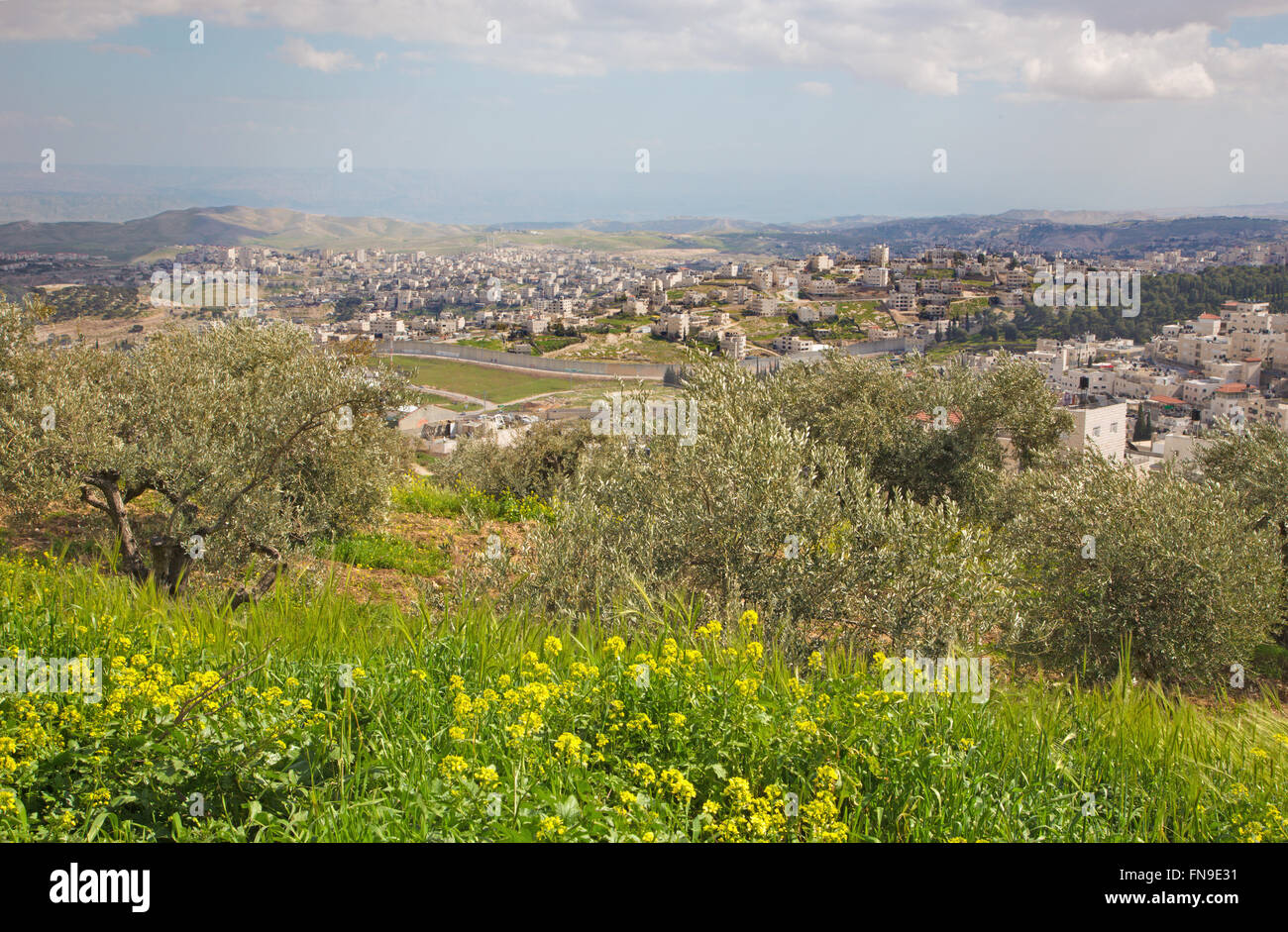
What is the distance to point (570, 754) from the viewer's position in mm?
3004

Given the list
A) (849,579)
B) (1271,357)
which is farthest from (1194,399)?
(849,579)

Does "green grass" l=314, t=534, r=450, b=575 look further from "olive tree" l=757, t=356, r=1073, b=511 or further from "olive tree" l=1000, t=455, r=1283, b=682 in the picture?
"olive tree" l=1000, t=455, r=1283, b=682

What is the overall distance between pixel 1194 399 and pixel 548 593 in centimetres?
7171

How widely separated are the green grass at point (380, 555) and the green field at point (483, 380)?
63.5m

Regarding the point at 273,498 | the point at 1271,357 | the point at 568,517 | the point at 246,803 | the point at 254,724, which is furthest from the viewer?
the point at 1271,357

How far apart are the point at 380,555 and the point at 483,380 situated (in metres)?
75.6

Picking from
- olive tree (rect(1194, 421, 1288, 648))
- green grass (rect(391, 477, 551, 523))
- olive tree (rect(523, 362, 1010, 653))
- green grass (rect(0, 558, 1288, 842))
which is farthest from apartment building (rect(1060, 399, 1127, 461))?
green grass (rect(0, 558, 1288, 842))

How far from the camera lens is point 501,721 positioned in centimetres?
322

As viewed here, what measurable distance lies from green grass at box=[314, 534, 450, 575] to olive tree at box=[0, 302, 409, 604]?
0.32 meters

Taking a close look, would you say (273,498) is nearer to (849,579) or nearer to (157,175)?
(849,579)

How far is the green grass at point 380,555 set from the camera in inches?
436

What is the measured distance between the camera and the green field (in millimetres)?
78500

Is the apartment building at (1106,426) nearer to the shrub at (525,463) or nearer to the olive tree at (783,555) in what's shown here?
the shrub at (525,463)

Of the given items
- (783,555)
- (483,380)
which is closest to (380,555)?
(783,555)
